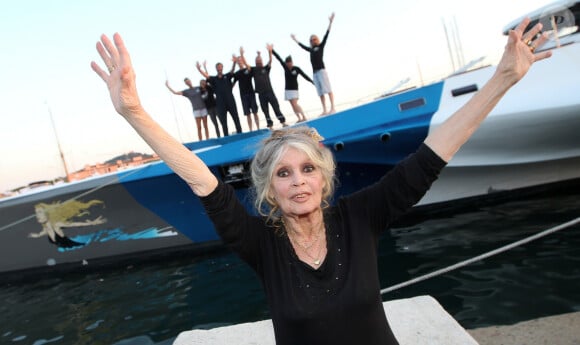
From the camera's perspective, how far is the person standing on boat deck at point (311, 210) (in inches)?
54.4

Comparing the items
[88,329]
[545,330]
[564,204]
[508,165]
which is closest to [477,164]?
[508,165]

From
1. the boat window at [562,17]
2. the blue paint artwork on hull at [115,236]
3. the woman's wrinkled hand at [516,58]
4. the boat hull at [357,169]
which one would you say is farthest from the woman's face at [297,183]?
the boat window at [562,17]

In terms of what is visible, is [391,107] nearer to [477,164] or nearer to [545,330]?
[477,164]

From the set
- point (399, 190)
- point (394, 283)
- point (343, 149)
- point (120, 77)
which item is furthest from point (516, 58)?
point (343, 149)

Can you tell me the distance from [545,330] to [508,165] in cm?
480

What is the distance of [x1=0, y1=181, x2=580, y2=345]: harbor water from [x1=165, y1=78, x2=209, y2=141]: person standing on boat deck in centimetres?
295

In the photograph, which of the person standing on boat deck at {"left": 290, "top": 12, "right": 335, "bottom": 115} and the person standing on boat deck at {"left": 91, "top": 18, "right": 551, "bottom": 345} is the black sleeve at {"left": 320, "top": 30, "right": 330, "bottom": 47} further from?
the person standing on boat deck at {"left": 91, "top": 18, "right": 551, "bottom": 345}

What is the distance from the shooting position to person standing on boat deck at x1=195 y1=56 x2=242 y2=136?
8414mm

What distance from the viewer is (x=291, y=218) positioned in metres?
1.61

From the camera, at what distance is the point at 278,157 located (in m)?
1.55

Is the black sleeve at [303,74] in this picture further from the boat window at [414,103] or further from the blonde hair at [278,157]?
the blonde hair at [278,157]

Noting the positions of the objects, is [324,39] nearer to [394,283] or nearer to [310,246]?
[394,283]

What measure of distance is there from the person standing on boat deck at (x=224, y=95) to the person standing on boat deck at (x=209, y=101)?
287 mm

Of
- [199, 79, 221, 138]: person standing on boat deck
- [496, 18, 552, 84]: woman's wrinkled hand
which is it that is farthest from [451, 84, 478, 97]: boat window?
[496, 18, 552, 84]: woman's wrinkled hand
